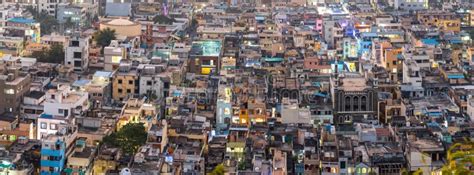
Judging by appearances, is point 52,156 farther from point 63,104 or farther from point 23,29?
point 23,29

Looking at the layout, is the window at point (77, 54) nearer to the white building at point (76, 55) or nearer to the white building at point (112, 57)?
the white building at point (76, 55)

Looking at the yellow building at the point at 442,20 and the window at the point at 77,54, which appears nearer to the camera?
the window at the point at 77,54

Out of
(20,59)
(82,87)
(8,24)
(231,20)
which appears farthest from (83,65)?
(231,20)

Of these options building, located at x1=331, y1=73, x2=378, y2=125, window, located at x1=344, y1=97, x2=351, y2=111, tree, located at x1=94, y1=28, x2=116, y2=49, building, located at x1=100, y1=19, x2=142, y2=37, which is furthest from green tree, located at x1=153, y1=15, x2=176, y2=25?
window, located at x1=344, y1=97, x2=351, y2=111

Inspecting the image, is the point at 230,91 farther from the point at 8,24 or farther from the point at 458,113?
the point at 8,24

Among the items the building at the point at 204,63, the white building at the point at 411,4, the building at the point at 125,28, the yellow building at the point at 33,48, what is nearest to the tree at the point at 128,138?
the building at the point at 204,63

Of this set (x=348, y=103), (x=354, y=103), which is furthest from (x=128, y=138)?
(x=354, y=103)

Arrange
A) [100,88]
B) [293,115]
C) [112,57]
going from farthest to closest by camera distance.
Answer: [112,57] < [100,88] < [293,115]
